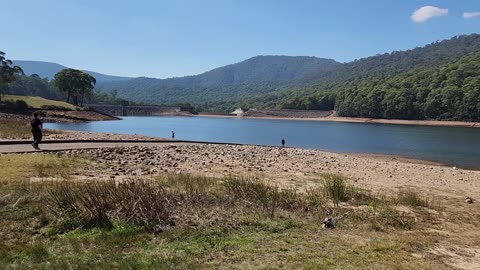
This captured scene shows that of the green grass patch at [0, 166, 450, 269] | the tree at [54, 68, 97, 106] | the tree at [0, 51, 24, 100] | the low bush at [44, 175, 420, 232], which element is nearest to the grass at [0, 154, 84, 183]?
the green grass patch at [0, 166, 450, 269]

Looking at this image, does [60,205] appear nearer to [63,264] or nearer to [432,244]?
[63,264]

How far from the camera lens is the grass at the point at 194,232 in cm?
641

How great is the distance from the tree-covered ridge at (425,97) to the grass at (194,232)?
13875 centimetres

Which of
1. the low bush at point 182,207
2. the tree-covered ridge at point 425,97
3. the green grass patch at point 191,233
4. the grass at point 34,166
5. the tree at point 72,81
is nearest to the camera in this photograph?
the green grass patch at point 191,233

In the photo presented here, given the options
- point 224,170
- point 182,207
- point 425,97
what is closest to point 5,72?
point 224,170

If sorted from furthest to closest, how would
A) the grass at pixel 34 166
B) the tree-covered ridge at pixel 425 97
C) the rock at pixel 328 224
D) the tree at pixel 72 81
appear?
the tree at pixel 72 81 → the tree-covered ridge at pixel 425 97 → the grass at pixel 34 166 → the rock at pixel 328 224

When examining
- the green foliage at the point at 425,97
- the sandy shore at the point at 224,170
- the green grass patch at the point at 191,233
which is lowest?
the sandy shore at the point at 224,170

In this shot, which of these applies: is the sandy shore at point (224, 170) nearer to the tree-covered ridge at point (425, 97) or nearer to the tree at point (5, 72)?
the tree at point (5, 72)

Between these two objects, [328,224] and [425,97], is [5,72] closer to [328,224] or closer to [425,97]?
[328,224]

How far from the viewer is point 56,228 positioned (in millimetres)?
7797

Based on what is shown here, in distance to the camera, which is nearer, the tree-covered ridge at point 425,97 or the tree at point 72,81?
the tree-covered ridge at point 425,97

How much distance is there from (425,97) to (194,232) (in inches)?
6273

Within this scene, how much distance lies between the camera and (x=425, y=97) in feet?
499

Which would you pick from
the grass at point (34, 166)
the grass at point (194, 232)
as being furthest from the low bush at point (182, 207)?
the grass at point (34, 166)
